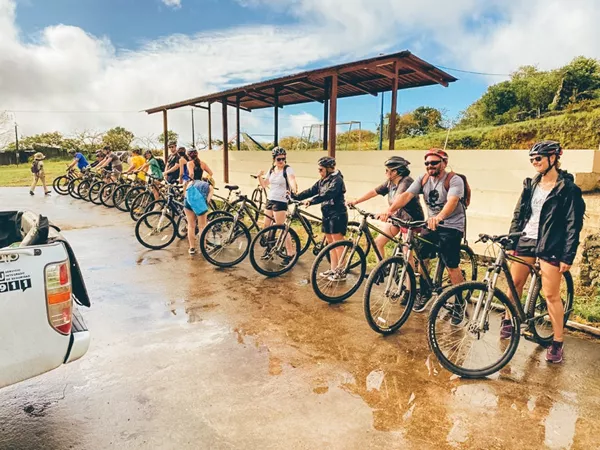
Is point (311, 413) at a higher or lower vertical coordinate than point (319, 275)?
lower

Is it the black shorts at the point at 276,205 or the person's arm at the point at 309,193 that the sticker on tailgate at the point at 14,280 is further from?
the black shorts at the point at 276,205

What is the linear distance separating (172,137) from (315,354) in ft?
108

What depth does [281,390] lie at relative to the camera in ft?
9.81

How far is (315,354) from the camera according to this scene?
355cm

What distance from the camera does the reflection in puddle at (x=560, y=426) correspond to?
250 centimetres

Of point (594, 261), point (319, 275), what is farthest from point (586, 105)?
point (319, 275)

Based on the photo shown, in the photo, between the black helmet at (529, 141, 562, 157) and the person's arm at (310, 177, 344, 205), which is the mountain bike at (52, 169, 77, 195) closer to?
the person's arm at (310, 177, 344, 205)

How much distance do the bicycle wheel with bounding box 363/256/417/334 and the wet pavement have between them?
132 mm

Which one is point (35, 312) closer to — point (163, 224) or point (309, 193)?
point (309, 193)

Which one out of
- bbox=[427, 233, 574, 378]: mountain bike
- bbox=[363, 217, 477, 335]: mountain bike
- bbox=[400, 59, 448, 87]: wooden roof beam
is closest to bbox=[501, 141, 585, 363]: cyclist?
bbox=[427, 233, 574, 378]: mountain bike

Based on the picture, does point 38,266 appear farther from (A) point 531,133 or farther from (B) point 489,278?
(A) point 531,133

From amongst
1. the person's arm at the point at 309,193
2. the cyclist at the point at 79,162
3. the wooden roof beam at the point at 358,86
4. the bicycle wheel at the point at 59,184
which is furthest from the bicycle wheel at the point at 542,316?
the bicycle wheel at the point at 59,184

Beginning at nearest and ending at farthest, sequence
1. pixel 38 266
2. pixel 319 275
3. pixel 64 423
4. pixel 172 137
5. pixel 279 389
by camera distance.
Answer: pixel 38 266, pixel 64 423, pixel 279 389, pixel 319 275, pixel 172 137

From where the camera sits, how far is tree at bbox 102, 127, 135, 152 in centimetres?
3316
